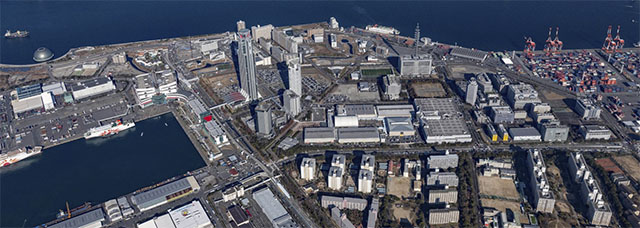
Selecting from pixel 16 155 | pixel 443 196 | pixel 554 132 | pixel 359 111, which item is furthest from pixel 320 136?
pixel 16 155

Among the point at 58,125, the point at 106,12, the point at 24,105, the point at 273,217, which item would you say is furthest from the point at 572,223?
the point at 106,12

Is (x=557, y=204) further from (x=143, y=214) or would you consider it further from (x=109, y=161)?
(x=109, y=161)

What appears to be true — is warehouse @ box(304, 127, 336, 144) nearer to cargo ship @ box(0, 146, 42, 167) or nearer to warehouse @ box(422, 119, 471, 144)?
warehouse @ box(422, 119, 471, 144)

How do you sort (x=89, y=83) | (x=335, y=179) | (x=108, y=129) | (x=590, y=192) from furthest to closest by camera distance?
(x=89, y=83) < (x=108, y=129) < (x=335, y=179) < (x=590, y=192)

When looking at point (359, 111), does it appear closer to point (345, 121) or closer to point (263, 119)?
point (345, 121)

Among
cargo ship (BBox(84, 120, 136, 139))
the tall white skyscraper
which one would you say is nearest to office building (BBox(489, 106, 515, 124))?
the tall white skyscraper

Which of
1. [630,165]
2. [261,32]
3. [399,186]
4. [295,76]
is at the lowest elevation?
[630,165]

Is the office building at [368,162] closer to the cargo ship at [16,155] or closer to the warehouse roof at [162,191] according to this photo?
the warehouse roof at [162,191]
